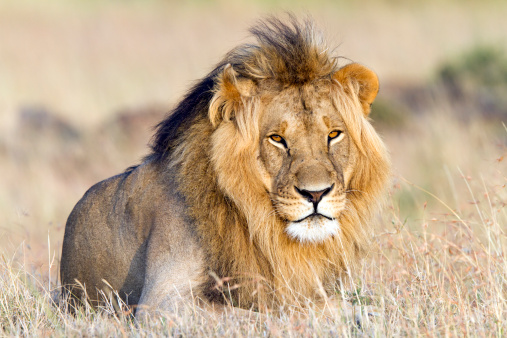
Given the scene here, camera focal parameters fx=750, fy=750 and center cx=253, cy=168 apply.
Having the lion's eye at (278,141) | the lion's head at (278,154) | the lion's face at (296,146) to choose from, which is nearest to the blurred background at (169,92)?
the lion's head at (278,154)

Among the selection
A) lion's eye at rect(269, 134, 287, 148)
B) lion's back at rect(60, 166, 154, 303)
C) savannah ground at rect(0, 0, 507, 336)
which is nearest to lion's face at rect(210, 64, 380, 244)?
lion's eye at rect(269, 134, 287, 148)

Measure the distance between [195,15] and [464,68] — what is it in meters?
13.7

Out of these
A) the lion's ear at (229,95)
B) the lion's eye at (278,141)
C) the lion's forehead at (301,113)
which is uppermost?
the lion's ear at (229,95)

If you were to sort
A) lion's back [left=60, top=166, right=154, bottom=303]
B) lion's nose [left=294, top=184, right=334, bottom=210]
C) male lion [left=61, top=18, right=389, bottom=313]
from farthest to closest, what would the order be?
1. lion's back [left=60, top=166, right=154, bottom=303]
2. male lion [left=61, top=18, right=389, bottom=313]
3. lion's nose [left=294, top=184, right=334, bottom=210]

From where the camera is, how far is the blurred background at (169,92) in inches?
363

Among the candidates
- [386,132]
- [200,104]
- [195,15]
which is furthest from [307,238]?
[195,15]

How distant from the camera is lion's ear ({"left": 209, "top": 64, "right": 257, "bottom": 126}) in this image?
4324 millimetres

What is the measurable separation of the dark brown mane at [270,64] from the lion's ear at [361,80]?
3.7 inches

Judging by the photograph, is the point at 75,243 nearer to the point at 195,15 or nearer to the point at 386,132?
the point at 386,132

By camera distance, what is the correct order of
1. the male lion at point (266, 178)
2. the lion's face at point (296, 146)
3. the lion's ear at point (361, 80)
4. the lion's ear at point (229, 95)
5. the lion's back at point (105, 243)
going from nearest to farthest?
the lion's face at point (296, 146) → the male lion at point (266, 178) → the lion's ear at point (229, 95) → the lion's ear at point (361, 80) → the lion's back at point (105, 243)

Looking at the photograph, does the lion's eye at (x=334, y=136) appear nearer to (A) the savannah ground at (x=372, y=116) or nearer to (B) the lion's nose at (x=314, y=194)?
(B) the lion's nose at (x=314, y=194)

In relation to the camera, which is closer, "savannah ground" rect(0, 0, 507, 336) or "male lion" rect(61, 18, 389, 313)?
"savannah ground" rect(0, 0, 507, 336)

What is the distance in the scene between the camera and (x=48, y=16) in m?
26.9

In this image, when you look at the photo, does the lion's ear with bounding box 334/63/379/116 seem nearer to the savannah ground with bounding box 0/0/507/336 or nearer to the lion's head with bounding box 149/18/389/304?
the lion's head with bounding box 149/18/389/304
